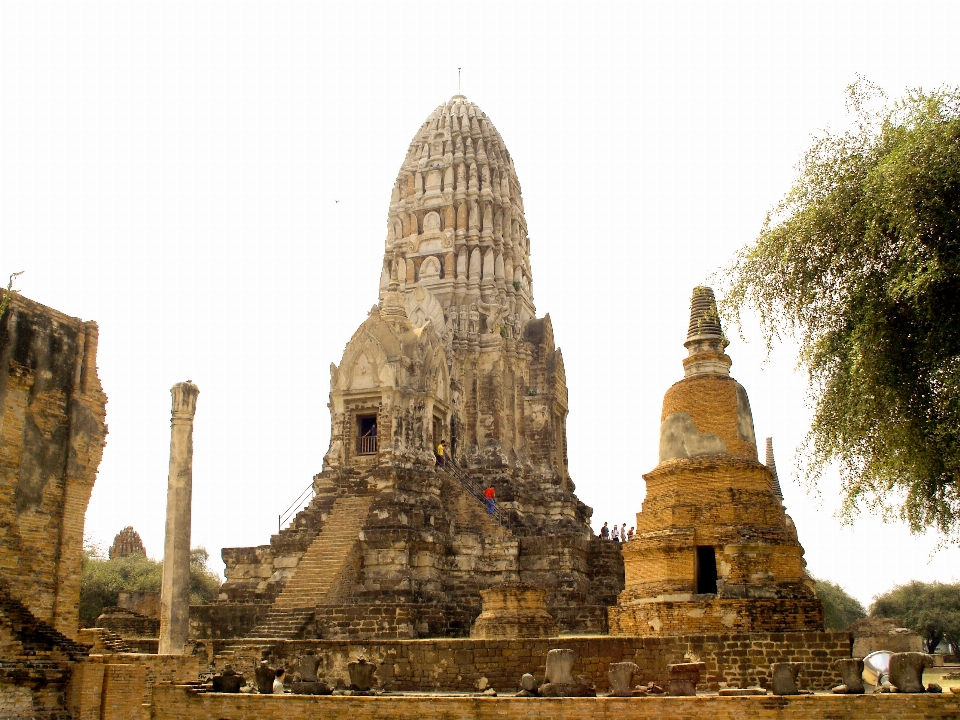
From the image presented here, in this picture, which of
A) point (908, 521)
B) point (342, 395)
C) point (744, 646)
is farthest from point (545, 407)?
point (908, 521)

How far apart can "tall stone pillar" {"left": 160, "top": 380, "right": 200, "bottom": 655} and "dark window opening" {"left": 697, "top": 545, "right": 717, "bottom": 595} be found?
9438 millimetres

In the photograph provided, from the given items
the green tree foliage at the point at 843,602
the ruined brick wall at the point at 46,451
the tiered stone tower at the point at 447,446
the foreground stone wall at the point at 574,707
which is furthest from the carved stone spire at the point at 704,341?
the green tree foliage at the point at 843,602

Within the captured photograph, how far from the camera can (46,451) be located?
50.4ft

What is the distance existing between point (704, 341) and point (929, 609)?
38694mm

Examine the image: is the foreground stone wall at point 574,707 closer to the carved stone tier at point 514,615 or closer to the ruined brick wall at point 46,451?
the ruined brick wall at point 46,451

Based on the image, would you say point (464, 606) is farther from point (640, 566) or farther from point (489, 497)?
point (640, 566)

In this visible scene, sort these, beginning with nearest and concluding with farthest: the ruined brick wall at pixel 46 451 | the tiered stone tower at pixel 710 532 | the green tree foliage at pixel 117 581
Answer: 1. the ruined brick wall at pixel 46 451
2. the tiered stone tower at pixel 710 532
3. the green tree foliage at pixel 117 581

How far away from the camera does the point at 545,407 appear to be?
32562 millimetres

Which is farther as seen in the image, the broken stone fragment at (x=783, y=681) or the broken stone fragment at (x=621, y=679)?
the broken stone fragment at (x=621, y=679)

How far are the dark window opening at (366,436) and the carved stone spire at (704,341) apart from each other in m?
12.0

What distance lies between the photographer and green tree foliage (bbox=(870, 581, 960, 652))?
161 feet

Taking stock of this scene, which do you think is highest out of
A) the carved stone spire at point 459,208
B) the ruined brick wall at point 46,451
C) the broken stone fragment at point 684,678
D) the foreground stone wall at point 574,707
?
the carved stone spire at point 459,208

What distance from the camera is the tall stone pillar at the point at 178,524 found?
18688mm

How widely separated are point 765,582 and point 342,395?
15.2m
